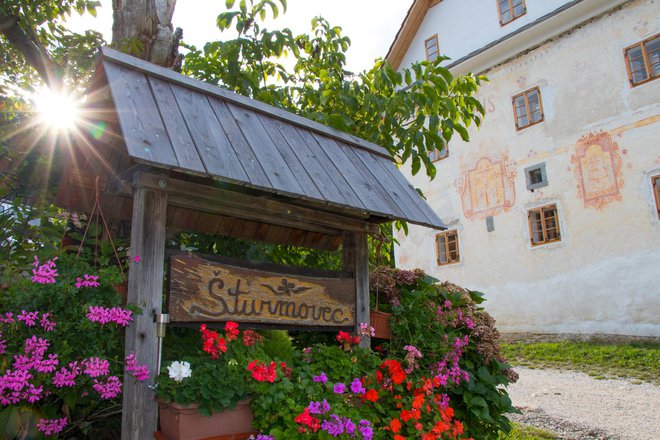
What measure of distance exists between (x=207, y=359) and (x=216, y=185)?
96cm

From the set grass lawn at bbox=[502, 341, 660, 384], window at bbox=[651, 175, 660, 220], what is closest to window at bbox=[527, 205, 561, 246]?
window at bbox=[651, 175, 660, 220]

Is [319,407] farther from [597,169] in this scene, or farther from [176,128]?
[597,169]

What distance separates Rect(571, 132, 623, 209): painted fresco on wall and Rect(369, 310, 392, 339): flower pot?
9.50 meters

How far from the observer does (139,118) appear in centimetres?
213

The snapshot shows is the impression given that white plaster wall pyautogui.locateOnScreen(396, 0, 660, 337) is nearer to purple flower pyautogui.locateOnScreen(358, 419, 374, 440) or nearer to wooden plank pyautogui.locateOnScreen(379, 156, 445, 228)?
wooden plank pyautogui.locateOnScreen(379, 156, 445, 228)

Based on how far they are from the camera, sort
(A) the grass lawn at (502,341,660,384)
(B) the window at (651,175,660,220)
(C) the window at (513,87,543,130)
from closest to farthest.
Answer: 1. (A) the grass lawn at (502,341,660,384)
2. (B) the window at (651,175,660,220)
3. (C) the window at (513,87,543,130)

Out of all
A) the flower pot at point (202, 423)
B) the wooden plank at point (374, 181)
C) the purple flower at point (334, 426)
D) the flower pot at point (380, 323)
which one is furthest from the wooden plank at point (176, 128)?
the flower pot at point (380, 323)

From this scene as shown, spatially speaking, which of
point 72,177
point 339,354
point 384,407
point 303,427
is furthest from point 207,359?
point 72,177

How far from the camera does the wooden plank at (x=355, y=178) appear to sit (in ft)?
9.19

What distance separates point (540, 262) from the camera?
1189cm

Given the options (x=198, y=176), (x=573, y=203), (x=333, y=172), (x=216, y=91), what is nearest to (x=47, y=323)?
(x=198, y=176)

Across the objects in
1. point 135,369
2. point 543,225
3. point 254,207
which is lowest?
point 135,369

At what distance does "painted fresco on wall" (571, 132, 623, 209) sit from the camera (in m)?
10.6

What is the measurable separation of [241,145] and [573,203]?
36.1 ft
